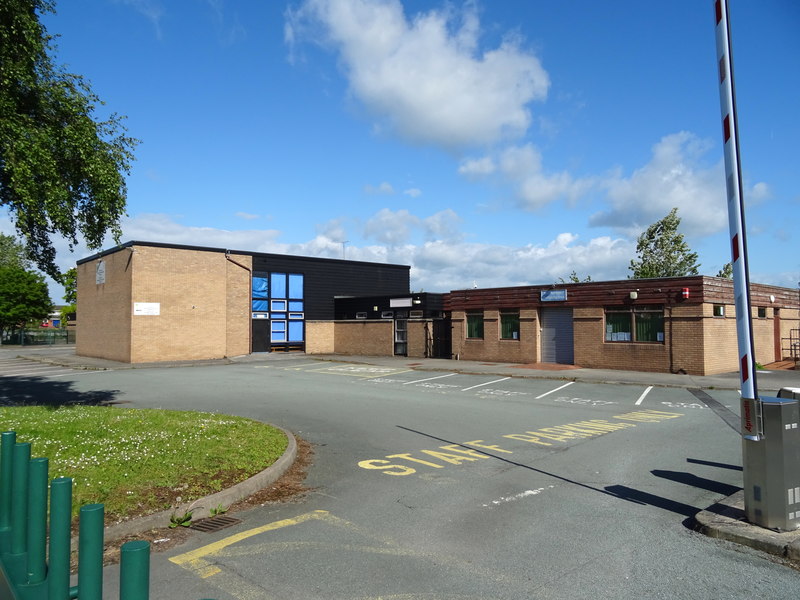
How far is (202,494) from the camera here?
6.50 m

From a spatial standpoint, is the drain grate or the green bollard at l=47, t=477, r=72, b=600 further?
the drain grate

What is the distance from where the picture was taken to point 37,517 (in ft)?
12.0

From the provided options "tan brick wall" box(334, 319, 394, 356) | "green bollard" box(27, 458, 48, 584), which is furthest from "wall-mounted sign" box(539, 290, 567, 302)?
"green bollard" box(27, 458, 48, 584)

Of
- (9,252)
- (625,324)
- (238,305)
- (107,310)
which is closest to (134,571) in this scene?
(625,324)

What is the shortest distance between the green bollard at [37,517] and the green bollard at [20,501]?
0.32 m

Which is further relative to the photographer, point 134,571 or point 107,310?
point 107,310

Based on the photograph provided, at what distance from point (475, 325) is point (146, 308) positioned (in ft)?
60.5

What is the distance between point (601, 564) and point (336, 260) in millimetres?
39684

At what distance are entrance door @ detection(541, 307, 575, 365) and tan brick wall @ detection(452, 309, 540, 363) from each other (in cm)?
44

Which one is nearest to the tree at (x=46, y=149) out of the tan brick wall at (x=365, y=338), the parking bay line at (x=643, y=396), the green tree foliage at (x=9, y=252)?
the parking bay line at (x=643, y=396)

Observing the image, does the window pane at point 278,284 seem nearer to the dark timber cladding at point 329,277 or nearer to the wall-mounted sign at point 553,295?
the dark timber cladding at point 329,277

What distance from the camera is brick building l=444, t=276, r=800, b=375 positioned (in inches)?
910

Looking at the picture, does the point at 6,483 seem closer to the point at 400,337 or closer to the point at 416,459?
the point at 416,459

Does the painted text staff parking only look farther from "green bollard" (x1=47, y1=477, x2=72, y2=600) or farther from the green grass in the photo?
"green bollard" (x1=47, y1=477, x2=72, y2=600)
